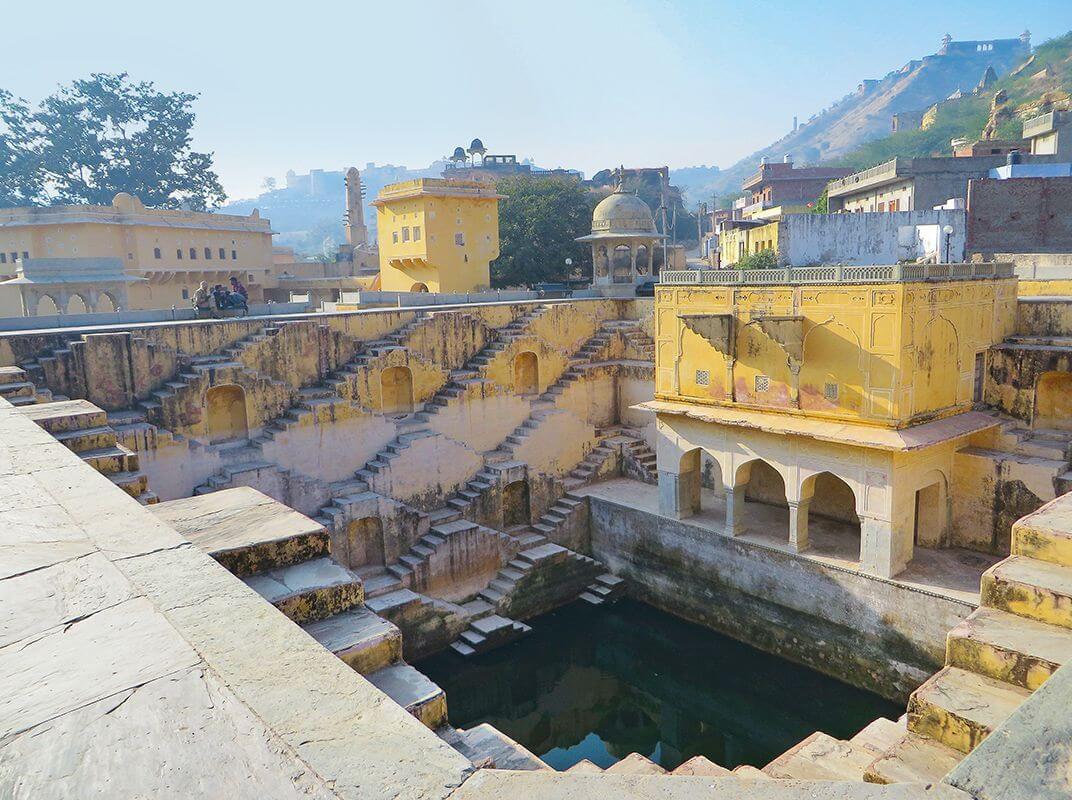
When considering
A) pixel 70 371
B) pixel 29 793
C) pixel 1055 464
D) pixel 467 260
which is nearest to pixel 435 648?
pixel 70 371

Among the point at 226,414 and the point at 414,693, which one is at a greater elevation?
the point at 414,693

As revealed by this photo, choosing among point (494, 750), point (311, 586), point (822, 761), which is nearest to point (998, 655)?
point (494, 750)

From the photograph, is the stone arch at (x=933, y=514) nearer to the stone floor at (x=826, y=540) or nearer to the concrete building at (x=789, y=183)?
the stone floor at (x=826, y=540)

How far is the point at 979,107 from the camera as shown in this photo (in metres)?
64.1

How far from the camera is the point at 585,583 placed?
18.7 m

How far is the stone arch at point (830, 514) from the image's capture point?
608 inches

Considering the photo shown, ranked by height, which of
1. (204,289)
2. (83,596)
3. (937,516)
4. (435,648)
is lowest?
(435,648)

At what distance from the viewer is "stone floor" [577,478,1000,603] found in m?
14.0

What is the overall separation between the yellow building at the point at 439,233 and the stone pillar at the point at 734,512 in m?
17.2

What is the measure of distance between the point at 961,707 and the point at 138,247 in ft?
107

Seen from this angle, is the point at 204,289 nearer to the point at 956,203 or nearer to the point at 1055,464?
the point at 1055,464

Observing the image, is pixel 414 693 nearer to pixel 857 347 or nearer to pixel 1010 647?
pixel 1010 647

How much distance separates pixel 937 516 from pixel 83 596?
15.9 m

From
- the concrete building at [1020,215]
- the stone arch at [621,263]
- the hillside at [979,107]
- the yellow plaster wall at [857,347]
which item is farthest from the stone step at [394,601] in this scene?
the hillside at [979,107]
